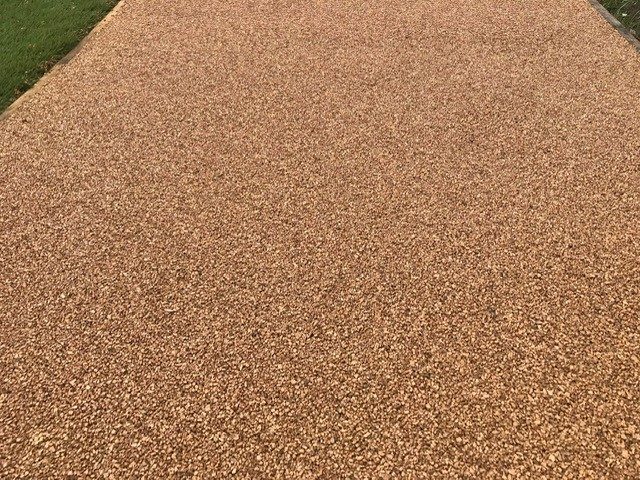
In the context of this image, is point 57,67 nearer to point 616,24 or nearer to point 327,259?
point 327,259

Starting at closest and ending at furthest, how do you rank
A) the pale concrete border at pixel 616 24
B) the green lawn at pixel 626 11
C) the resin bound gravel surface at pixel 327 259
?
the resin bound gravel surface at pixel 327 259, the pale concrete border at pixel 616 24, the green lawn at pixel 626 11

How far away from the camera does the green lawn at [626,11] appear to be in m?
6.38

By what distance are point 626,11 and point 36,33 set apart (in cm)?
712

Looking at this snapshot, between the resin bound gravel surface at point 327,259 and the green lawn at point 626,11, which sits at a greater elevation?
the green lawn at point 626,11

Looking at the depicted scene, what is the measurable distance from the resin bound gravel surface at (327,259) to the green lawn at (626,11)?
294 millimetres

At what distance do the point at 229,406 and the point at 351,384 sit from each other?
0.71 meters

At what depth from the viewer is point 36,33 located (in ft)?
21.0

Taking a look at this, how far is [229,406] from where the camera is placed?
307 centimetres

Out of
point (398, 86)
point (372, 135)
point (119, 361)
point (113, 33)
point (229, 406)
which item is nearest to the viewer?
point (229, 406)

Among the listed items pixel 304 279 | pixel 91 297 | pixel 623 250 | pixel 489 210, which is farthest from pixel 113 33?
pixel 623 250

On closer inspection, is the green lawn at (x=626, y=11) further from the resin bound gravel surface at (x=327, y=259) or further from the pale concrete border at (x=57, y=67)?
the pale concrete border at (x=57, y=67)

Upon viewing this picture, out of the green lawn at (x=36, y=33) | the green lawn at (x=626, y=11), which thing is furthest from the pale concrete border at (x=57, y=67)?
the green lawn at (x=626, y=11)

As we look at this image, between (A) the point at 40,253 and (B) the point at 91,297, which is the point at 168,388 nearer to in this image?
(B) the point at 91,297

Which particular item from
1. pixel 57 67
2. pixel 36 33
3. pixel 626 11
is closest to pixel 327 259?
Answer: pixel 57 67
